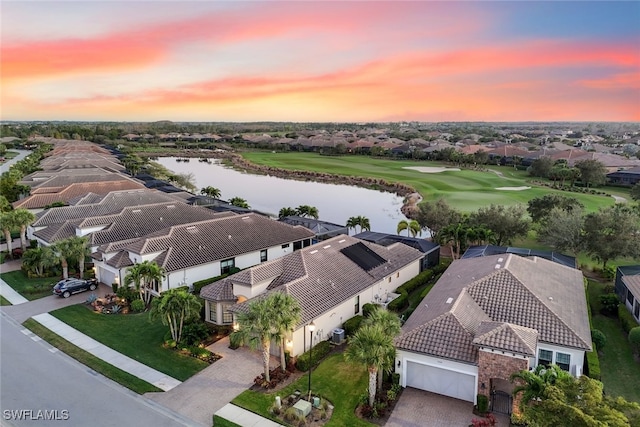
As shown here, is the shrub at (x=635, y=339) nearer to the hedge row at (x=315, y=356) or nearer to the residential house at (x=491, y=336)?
the residential house at (x=491, y=336)

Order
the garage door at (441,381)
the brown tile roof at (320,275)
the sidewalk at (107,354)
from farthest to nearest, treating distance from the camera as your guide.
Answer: the brown tile roof at (320,275) → the sidewalk at (107,354) → the garage door at (441,381)

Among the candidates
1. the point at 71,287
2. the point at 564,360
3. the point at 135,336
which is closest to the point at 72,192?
the point at 71,287

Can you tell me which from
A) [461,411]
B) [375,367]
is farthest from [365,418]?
[461,411]

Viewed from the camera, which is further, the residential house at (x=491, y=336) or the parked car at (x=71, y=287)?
the parked car at (x=71, y=287)

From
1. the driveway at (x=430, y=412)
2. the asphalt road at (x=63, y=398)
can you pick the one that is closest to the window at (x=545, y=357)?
the driveway at (x=430, y=412)

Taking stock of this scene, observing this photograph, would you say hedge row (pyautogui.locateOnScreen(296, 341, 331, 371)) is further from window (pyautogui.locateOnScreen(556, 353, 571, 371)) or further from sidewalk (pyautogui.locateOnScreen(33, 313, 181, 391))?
window (pyautogui.locateOnScreen(556, 353, 571, 371))

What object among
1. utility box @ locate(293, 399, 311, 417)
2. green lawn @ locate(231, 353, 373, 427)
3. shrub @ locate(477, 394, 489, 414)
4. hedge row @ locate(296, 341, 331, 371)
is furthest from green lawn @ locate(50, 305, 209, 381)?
shrub @ locate(477, 394, 489, 414)

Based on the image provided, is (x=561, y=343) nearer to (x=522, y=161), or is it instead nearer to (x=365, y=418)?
(x=365, y=418)

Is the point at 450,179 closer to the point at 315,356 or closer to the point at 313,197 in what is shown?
the point at 313,197
